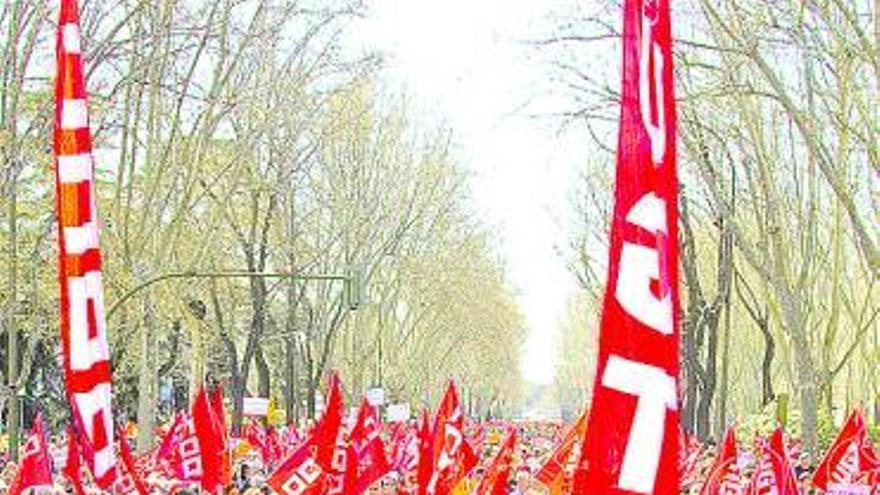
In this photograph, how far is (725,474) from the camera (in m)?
13.9

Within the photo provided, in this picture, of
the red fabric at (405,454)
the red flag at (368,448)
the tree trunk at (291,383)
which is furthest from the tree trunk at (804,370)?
the tree trunk at (291,383)

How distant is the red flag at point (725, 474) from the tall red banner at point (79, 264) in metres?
7.37

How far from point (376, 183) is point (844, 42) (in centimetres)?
2256

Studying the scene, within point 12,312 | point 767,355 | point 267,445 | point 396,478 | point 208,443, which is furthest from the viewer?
point 767,355

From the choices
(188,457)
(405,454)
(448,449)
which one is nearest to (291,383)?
(405,454)

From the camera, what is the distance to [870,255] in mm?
15578

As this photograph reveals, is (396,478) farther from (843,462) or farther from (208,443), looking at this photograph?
(843,462)

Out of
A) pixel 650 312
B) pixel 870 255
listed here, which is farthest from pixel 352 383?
pixel 650 312

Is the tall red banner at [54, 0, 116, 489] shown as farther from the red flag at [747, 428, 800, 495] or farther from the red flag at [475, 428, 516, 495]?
the red flag at [747, 428, 800, 495]

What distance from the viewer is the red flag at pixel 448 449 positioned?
1267cm

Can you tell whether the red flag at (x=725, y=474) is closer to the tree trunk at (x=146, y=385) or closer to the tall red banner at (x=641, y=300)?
the tall red banner at (x=641, y=300)

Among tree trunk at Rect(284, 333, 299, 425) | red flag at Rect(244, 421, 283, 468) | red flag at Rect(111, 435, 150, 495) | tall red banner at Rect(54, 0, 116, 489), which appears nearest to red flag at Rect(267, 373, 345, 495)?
red flag at Rect(111, 435, 150, 495)

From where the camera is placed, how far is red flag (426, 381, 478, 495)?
12669 mm

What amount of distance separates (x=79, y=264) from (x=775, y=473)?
7.94 metres
